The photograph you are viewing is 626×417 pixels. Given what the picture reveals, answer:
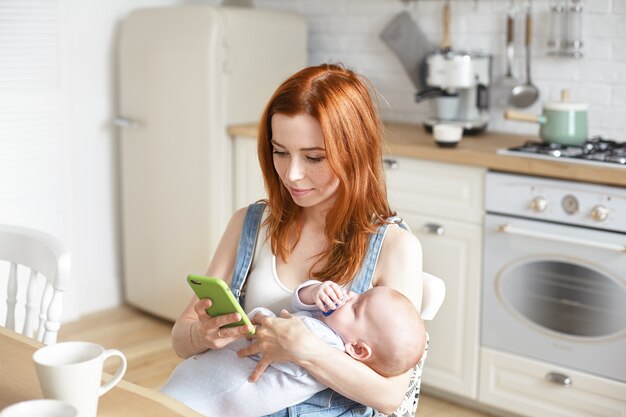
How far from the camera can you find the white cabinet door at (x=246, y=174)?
371cm

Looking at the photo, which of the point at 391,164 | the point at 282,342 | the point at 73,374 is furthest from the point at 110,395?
the point at 391,164

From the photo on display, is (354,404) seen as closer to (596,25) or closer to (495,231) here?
(495,231)

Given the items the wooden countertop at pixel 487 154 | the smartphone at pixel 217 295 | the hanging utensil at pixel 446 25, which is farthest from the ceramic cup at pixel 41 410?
the hanging utensil at pixel 446 25

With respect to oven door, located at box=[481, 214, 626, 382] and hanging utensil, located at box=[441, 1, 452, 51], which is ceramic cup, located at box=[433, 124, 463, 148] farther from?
hanging utensil, located at box=[441, 1, 452, 51]

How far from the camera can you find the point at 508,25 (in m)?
3.44

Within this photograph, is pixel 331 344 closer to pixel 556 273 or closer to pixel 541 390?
pixel 556 273

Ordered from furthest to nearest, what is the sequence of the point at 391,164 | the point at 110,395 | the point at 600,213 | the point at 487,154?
the point at 391,164, the point at 487,154, the point at 600,213, the point at 110,395

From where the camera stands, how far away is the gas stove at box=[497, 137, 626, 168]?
9.04 feet

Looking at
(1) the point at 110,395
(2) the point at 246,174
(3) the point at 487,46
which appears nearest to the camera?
(1) the point at 110,395

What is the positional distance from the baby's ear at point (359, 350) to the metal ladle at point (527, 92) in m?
2.02

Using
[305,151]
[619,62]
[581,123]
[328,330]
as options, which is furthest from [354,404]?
[619,62]

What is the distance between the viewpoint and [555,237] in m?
2.83

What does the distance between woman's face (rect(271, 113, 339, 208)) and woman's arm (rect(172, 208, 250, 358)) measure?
0.20 meters

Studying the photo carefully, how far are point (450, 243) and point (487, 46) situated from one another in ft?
2.96
